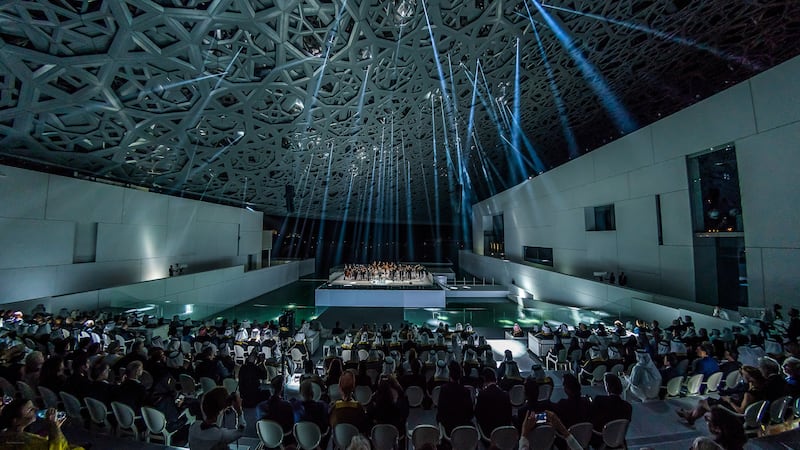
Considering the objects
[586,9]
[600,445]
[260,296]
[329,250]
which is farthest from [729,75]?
[329,250]

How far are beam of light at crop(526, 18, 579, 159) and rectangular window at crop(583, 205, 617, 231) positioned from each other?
225 inches

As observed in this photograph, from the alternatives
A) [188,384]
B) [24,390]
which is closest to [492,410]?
[188,384]

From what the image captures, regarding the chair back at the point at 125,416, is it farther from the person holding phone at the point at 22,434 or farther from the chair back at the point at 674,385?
the chair back at the point at 674,385

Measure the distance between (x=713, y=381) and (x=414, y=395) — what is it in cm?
458

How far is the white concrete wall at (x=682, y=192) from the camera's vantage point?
809cm

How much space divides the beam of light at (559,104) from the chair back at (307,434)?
488 inches

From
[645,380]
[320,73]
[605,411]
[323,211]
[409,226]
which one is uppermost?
[320,73]

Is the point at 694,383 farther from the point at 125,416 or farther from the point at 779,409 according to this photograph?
the point at 125,416

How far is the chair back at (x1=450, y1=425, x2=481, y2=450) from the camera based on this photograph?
3145mm

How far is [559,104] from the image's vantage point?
17031 mm

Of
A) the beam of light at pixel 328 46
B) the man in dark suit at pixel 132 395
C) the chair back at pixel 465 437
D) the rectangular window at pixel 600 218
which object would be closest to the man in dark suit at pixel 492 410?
the chair back at pixel 465 437

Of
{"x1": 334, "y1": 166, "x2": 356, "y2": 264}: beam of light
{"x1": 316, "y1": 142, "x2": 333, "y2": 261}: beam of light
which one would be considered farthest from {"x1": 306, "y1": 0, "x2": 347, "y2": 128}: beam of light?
{"x1": 334, "y1": 166, "x2": 356, "y2": 264}: beam of light

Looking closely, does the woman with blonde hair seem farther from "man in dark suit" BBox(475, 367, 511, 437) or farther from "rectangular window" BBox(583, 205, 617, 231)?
"rectangular window" BBox(583, 205, 617, 231)

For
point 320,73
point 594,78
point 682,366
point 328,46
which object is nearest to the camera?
point 682,366
